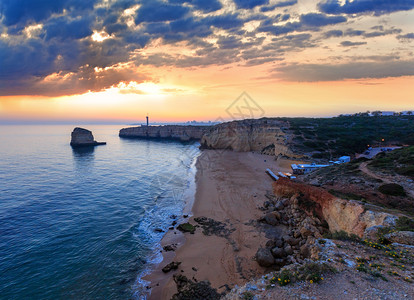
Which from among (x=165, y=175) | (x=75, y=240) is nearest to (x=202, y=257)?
(x=75, y=240)

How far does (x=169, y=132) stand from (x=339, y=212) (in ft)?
451

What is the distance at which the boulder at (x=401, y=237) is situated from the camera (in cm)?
1019

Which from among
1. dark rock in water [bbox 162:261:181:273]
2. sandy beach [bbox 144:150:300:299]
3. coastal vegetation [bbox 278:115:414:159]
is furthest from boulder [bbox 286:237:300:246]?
coastal vegetation [bbox 278:115:414:159]

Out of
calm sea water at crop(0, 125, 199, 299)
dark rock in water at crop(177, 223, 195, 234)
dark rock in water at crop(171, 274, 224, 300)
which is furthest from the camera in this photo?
dark rock in water at crop(177, 223, 195, 234)

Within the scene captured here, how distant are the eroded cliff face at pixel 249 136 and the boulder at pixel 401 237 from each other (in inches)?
1927

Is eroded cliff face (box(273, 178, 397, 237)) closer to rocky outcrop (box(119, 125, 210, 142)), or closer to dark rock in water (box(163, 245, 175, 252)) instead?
dark rock in water (box(163, 245, 175, 252))

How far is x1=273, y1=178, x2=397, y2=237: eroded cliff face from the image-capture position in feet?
41.6

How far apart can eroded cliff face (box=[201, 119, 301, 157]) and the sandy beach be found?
112ft

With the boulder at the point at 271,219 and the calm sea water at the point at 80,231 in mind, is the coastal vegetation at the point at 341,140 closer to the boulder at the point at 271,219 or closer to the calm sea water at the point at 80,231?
the boulder at the point at 271,219

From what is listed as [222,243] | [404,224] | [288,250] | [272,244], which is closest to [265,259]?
[272,244]

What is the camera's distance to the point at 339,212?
15.5 meters

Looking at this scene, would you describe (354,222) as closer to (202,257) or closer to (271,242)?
(271,242)

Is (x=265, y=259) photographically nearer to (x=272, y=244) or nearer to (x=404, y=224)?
(x=272, y=244)

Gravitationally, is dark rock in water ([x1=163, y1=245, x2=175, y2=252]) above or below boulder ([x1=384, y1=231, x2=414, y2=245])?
below
